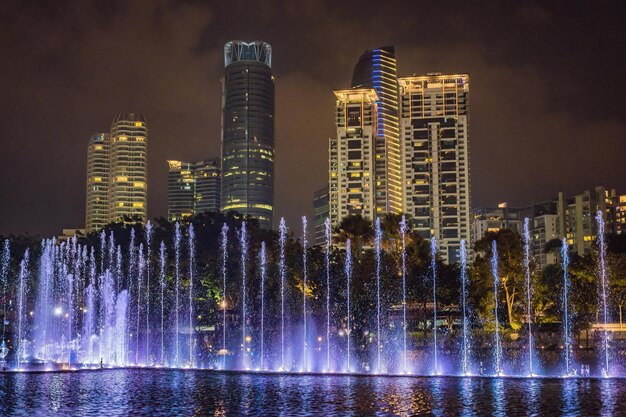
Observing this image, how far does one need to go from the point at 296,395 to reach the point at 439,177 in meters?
162

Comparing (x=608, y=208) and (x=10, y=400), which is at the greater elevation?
(x=608, y=208)

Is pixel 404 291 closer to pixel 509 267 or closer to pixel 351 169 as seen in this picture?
pixel 509 267

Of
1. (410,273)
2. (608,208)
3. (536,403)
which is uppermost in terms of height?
(608,208)

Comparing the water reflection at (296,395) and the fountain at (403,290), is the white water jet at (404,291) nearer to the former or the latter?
the fountain at (403,290)

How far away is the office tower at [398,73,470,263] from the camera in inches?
7156

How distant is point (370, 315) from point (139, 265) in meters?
22.0

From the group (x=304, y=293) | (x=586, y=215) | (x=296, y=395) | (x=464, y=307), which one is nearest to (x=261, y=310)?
(x=304, y=293)

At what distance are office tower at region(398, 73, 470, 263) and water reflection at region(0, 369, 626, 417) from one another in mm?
149997

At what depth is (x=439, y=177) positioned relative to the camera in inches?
7224

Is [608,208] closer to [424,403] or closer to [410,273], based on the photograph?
[410,273]

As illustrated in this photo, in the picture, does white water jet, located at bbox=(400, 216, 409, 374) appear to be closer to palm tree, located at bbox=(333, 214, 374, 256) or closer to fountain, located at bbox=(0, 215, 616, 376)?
fountain, located at bbox=(0, 215, 616, 376)

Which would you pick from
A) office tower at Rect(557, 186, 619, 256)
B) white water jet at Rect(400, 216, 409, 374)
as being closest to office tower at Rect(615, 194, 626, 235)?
office tower at Rect(557, 186, 619, 256)

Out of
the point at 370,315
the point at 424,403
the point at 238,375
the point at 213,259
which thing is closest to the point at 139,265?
the point at 213,259

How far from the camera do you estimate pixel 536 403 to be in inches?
893
